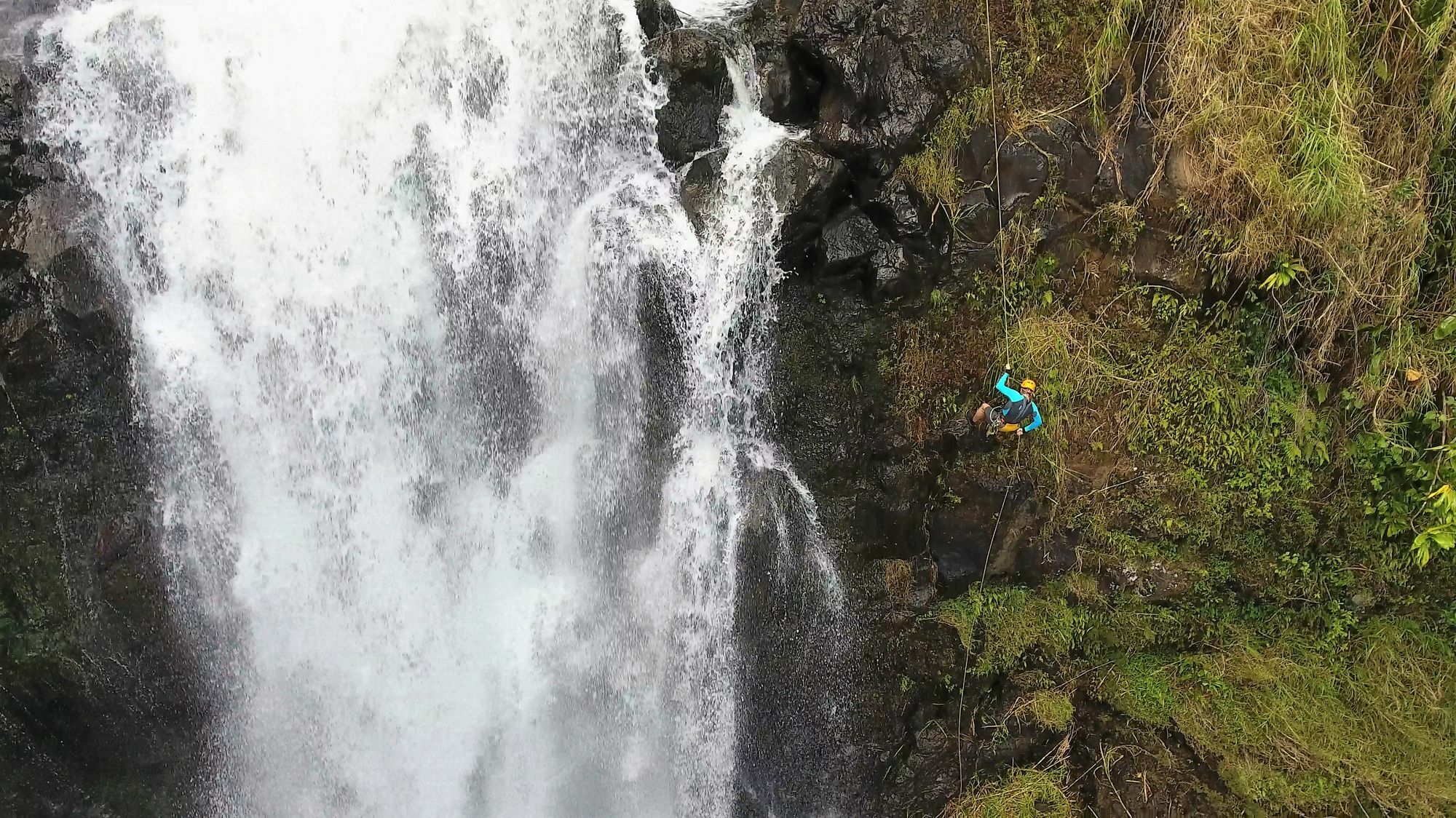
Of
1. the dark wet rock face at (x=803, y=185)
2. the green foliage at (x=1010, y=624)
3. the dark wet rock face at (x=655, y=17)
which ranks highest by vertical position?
the dark wet rock face at (x=655, y=17)

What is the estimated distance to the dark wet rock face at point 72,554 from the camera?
6168 millimetres

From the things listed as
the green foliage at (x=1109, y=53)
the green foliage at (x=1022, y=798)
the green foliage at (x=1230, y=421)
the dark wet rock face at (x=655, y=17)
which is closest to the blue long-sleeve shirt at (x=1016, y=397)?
the green foliage at (x=1230, y=421)

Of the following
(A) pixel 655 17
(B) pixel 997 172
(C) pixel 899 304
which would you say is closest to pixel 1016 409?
(C) pixel 899 304

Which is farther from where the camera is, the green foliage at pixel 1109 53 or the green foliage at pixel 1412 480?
the green foliage at pixel 1109 53

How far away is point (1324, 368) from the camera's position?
18.6 ft

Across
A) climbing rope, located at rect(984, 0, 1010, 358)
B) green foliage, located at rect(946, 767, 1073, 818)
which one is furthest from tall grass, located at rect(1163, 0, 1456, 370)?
green foliage, located at rect(946, 767, 1073, 818)

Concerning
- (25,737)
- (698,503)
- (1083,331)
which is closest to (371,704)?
(25,737)

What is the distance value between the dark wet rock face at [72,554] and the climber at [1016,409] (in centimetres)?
708

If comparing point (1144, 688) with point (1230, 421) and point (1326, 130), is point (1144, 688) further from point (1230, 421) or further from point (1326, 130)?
point (1326, 130)

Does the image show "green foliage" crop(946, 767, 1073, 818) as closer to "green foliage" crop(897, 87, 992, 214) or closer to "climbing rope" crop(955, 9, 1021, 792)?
"climbing rope" crop(955, 9, 1021, 792)

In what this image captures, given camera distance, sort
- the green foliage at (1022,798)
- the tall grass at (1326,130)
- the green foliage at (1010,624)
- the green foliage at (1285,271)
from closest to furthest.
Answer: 1. the tall grass at (1326,130)
2. the green foliage at (1285,271)
3. the green foliage at (1010,624)
4. the green foliage at (1022,798)

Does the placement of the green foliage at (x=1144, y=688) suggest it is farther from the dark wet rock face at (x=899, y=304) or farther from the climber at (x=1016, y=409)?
the climber at (x=1016, y=409)

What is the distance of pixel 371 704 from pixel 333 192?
4565 mm

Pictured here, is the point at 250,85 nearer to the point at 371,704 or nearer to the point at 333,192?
the point at 333,192
